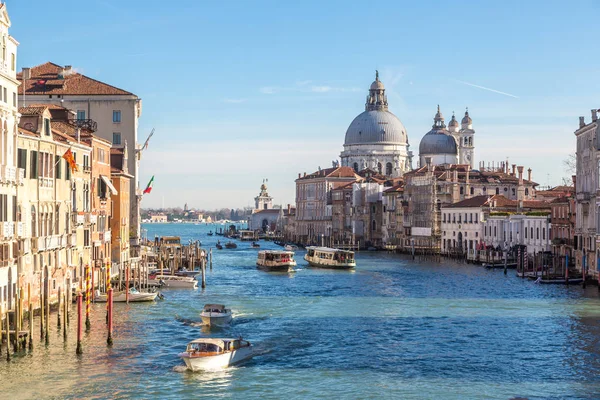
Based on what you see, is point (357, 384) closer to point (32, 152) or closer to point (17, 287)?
point (17, 287)

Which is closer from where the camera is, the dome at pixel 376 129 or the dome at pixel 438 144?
the dome at pixel 438 144

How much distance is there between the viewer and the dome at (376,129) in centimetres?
13688

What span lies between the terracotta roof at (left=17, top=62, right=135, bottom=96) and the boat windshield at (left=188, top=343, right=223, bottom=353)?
2627cm

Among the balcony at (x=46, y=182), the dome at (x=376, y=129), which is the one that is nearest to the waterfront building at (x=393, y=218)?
the dome at (x=376, y=129)

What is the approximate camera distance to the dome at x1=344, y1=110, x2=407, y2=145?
5389 inches

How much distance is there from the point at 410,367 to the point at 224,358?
435 centimetres

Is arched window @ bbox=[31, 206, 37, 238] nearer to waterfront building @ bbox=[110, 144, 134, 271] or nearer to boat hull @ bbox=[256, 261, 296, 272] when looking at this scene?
waterfront building @ bbox=[110, 144, 134, 271]

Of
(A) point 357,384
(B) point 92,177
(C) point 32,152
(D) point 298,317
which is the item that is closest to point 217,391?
(A) point 357,384

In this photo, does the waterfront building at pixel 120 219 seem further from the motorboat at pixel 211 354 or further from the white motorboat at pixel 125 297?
the motorboat at pixel 211 354

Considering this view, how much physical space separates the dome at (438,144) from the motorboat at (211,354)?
10052cm

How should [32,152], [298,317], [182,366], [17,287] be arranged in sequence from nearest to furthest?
[182,366] → [17,287] → [32,152] → [298,317]

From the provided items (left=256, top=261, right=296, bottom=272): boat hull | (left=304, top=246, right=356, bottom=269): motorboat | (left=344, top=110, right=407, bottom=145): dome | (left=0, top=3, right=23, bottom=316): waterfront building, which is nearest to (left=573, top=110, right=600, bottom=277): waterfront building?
(left=304, top=246, right=356, bottom=269): motorboat

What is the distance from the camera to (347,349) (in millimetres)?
26766

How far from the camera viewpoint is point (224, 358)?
23.8m
